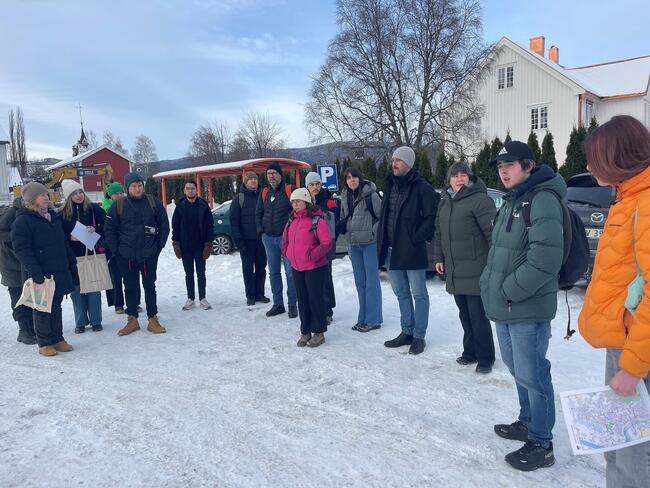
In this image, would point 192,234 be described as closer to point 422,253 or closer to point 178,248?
point 178,248

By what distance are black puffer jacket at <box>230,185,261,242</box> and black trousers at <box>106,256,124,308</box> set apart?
5.66 feet

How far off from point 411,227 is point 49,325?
412 centimetres

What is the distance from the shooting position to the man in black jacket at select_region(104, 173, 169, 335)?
6.13 m

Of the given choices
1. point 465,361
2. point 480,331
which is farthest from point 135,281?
point 480,331

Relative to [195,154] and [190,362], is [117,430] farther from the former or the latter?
[195,154]

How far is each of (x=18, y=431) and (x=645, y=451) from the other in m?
3.99

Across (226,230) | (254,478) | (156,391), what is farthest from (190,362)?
(226,230)

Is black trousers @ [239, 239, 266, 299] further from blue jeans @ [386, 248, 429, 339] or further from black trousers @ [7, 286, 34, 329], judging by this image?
black trousers @ [7, 286, 34, 329]

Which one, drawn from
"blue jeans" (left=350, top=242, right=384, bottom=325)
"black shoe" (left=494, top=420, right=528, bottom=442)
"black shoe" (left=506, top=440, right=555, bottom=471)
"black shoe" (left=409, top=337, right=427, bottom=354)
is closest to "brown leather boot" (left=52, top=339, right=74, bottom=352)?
"blue jeans" (left=350, top=242, right=384, bottom=325)

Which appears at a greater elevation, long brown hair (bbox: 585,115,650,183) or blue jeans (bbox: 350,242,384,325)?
long brown hair (bbox: 585,115,650,183)

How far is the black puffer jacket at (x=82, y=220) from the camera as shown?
6359 mm

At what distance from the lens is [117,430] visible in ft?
12.0

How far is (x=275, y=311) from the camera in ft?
22.6

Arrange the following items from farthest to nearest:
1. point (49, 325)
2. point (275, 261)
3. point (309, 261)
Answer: point (275, 261), point (49, 325), point (309, 261)
